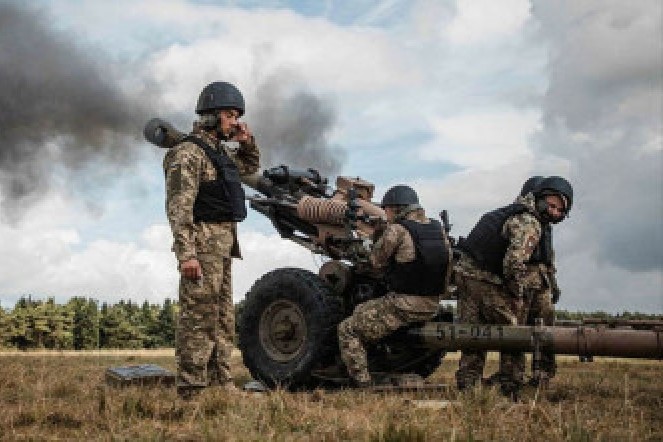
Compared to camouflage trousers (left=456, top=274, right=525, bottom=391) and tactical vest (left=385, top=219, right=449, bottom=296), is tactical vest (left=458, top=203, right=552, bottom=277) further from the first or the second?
tactical vest (left=385, top=219, right=449, bottom=296)

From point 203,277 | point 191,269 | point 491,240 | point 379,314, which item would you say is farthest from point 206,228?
point 491,240

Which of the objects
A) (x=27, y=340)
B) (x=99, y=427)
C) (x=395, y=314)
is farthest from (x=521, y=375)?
(x=27, y=340)

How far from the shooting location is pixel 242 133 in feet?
24.7

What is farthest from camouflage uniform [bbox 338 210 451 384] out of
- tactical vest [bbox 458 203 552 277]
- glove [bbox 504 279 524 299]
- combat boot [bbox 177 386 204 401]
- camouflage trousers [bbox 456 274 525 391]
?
combat boot [bbox 177 386 204 401]

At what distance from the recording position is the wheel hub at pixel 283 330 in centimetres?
884

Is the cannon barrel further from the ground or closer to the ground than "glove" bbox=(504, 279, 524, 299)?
closer to the ground

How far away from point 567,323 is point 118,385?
4.88 meters

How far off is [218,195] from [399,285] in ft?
7.33

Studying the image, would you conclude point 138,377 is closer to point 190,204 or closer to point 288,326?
point 288,326

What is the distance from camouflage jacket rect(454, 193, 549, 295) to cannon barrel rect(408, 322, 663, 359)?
20.9 inches

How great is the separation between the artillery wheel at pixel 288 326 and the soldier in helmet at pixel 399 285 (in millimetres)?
355

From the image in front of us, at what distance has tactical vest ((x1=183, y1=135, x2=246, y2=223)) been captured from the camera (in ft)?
23.2

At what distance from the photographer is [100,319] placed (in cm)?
8144

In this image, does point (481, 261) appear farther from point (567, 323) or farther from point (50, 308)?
point (50, 308)
